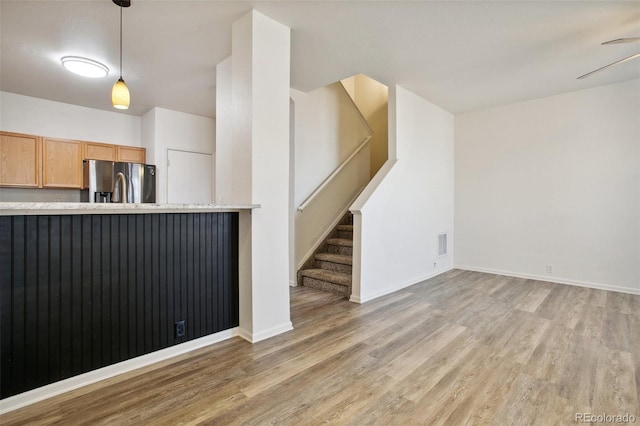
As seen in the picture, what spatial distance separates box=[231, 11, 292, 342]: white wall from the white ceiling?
0.26 m

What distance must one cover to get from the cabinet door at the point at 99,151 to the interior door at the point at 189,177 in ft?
2.91

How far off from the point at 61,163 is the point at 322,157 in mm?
3939

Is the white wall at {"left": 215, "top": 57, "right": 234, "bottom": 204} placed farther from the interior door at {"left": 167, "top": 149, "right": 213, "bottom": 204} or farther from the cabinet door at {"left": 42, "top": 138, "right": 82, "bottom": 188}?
the cabinet door at {"left": 42, "top": 138, "right": 82, "bottom": 188}

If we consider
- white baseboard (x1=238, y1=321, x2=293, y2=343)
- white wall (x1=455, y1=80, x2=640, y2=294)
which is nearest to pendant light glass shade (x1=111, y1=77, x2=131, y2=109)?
white baseboard (x1=238, y1=321, x2=293, y2=343)

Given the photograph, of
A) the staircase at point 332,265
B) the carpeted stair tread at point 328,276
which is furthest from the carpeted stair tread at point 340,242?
the carpeted stair tread at point 328,276

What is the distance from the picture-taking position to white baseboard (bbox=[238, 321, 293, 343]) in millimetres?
2562

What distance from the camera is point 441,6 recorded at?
2.45m

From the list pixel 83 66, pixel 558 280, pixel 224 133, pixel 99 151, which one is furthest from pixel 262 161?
pixel 558 280

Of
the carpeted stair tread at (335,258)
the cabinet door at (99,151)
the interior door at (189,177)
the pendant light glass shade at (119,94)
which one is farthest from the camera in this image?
the interior door at (189,177)

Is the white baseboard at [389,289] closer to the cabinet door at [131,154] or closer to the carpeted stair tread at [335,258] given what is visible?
the carpeted stair tread at [335,258]

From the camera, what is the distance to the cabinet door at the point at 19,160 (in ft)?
13.6

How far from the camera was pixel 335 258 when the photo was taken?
4.38m

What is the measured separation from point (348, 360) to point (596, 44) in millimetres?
3879

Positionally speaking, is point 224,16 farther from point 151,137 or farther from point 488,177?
point 488,177
